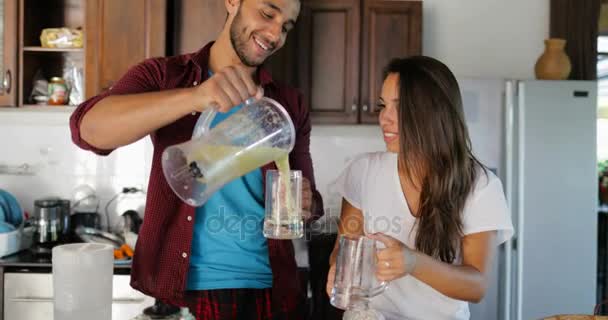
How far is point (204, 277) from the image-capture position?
4.78 feet

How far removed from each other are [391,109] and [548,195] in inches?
68.8

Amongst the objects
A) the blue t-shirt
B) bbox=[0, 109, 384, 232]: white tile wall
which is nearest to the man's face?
the blue t-shirt

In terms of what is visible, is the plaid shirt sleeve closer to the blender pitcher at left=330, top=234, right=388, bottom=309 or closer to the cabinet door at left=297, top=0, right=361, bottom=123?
the blender pitcher at left=330, top=234, right=388, bottom=309

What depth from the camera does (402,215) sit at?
1510 millimetres

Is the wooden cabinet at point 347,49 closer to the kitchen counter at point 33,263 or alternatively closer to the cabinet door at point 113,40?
A: the cabinet door at point 113,40

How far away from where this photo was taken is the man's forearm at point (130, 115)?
1097 millimetres

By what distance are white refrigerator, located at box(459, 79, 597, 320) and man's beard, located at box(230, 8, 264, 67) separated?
185cm

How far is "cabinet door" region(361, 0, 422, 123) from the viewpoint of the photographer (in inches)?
114

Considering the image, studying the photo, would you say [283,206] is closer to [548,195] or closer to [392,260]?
[392,260]

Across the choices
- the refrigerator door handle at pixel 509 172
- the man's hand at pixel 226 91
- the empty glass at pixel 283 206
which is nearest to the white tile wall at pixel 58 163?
the refrigerator door handle at pixel 509 172

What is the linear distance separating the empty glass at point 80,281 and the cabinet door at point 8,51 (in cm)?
205

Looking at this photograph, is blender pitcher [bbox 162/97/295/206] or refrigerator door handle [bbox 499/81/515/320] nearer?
blender pitcher [bbox 162/97/295/206]

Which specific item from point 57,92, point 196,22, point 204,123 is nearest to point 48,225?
point 57,92

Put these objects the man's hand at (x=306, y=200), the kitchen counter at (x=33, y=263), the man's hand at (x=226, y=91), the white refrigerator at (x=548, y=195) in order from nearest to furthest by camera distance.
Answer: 1. the man's hand at (x=226, y=91)
2. the man's hand at (x=306, y=200)
3. the kitchen counter at (x=33, y=263)
4. the white refrigerator at (x=548, y=195)
